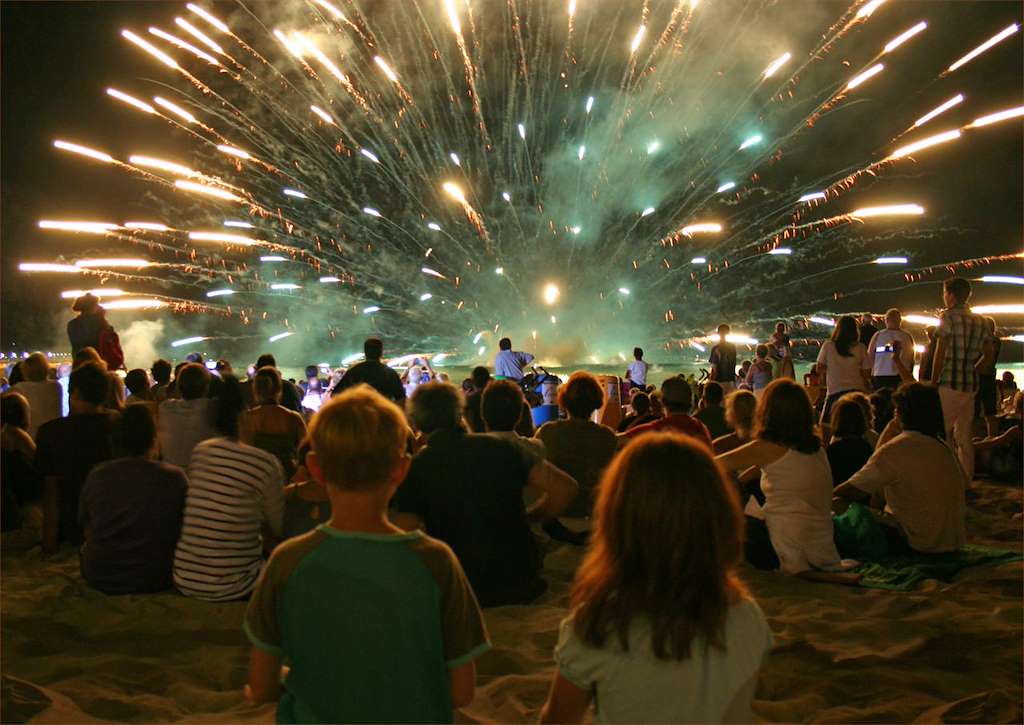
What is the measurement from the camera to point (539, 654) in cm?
439

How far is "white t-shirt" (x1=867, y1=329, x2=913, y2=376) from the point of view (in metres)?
10.2

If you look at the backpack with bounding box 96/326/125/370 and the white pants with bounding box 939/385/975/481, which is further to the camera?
the backpack with bounding box 96/326/125/370

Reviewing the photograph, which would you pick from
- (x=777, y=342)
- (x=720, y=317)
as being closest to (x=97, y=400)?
(x=777, y=342)

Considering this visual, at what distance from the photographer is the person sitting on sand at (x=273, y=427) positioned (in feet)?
22.3

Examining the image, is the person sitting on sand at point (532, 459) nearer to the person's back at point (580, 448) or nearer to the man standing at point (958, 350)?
the person's back at point (580, 448)

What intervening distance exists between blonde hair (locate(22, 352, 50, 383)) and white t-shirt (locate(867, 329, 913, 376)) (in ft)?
30.0

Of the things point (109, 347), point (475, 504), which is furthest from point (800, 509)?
point (109, 347)

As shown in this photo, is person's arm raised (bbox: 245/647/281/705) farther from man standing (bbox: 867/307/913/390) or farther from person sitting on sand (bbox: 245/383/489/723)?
man standing (bbox: 867/307/913/390)

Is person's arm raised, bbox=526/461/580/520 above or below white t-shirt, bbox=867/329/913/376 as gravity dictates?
below

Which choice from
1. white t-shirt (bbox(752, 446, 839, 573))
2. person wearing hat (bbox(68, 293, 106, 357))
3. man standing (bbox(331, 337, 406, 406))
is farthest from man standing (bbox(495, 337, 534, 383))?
white t-shirt (bbox(752, 446, 839, 573))

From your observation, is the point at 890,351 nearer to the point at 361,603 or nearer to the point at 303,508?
the point at 303,508

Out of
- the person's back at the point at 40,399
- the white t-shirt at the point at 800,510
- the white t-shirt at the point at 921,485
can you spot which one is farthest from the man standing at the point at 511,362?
the white t-shirt at the point at 800,510

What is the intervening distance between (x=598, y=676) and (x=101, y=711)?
2782mm

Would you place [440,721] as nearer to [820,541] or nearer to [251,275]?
[820,541]
